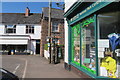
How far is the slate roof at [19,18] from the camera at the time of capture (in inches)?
1168

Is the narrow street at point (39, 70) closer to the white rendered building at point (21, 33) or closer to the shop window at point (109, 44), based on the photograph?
the shop window at point (109, 44)

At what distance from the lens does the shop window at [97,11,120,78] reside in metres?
5.57

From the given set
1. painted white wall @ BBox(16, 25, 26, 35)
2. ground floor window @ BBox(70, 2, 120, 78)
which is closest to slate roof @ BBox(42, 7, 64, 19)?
painted white wall @ BBox(16, 25, 26, 35)

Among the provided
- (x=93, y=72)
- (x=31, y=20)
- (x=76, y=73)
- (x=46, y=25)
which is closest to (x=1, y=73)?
(x=93, y=72)

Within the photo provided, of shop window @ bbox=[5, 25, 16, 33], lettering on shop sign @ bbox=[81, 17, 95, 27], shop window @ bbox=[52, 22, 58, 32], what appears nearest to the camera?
lettering on shop sign @ bbox=[81, 17, 95, 27]

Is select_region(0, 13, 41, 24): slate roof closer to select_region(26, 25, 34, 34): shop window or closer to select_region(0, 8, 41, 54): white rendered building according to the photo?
select_region(0, 8, 41, 54): white rendered building

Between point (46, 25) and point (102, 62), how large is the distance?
20.3 metres

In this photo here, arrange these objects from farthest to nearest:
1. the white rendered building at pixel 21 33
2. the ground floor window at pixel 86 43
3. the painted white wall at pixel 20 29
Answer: the painted white wall at pixel 20 29
the white rendered building at pixel 21 33
the ground floor window at pixel 86 43

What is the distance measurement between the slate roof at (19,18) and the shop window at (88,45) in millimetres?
23151

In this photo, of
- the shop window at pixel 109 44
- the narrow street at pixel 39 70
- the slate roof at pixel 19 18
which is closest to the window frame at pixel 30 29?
the slate roof at pixel 19 18

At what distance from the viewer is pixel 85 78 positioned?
6.75 m

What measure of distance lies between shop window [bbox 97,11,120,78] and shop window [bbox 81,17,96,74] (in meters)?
0.42

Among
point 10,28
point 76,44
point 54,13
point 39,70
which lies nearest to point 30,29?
point 10,28

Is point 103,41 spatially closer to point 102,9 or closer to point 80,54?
point 102,9
